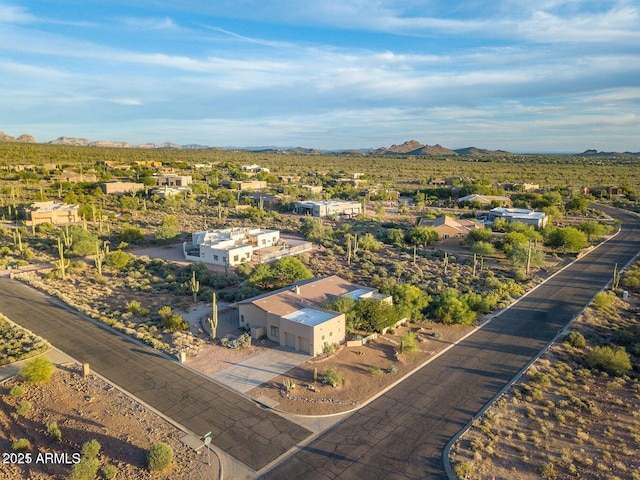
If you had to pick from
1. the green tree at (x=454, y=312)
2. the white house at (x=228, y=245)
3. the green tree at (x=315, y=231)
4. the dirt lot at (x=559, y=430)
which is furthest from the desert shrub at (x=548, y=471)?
the green tree at (x=315, y=231)

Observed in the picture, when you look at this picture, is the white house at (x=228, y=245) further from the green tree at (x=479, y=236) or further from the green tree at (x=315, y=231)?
the green tree at (x=479, y=236)

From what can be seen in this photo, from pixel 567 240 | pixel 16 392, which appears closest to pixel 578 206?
pixel 567 240

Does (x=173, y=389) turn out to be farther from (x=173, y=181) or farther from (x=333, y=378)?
(x=173, y=181)

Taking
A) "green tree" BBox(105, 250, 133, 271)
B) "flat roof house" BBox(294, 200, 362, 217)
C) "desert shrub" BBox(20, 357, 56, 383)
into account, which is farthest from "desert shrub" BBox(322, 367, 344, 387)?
"flat roof house" BBox(294, 200, 362, 217)

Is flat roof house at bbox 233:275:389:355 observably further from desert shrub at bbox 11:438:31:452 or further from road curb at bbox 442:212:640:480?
desert shrub at bbox 11:438:31:452

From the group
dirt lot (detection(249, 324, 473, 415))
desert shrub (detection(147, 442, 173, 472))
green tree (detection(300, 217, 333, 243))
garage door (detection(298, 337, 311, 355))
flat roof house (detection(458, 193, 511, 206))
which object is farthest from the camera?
flat roof house (detection(458, 193, 511, 206))
